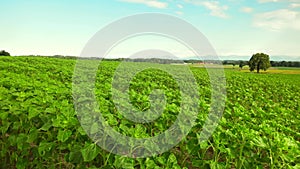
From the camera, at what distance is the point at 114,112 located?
401 centimetres

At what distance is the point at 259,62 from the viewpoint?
5484 cm

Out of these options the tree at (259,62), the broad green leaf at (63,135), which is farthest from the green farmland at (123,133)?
the tree at (259,62)

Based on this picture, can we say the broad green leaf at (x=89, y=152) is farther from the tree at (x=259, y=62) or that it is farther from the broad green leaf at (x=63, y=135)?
the tree at (x=259, y=62)

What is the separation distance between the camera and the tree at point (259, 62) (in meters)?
54.4

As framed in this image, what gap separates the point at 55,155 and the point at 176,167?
1.53m

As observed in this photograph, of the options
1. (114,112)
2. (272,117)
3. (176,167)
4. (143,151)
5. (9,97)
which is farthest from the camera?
(272,117)

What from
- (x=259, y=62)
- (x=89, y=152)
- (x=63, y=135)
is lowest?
(x=259, y=62)

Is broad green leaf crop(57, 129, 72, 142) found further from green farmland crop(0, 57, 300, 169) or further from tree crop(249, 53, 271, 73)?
tree crop(249, 53, 271, 73)

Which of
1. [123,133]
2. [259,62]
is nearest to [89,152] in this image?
[123,133]

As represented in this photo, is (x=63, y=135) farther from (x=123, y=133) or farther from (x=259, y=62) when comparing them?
(x=259, y=62)

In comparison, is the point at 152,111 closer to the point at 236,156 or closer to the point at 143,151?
the point at 143,151

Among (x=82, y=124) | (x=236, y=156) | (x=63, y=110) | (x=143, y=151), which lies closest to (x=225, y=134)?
(x=236, y=156)

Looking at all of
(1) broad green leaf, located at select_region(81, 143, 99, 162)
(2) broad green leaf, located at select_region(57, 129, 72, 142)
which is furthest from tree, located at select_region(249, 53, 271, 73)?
(1) broad green leaf, located at select_region(81, 143, 99, 162)

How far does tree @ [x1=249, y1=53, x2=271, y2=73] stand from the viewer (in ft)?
179
